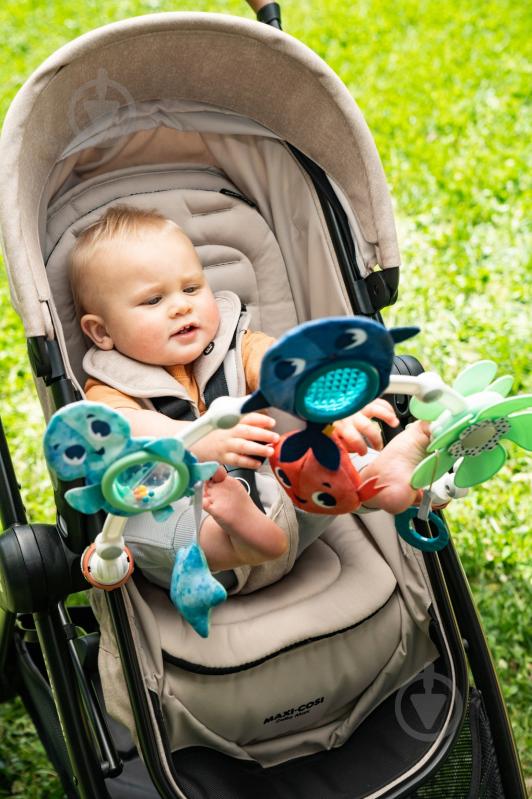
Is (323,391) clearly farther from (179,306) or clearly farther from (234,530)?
(179,306)

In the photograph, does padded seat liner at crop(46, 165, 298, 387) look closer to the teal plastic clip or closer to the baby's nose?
the baby's nose

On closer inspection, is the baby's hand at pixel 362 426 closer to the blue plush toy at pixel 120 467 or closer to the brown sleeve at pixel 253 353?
the blue plush toy at pixel 120 467

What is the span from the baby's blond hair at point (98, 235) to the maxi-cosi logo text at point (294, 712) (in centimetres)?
80

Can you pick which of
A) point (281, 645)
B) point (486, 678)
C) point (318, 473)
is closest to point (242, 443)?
point (318, 473)

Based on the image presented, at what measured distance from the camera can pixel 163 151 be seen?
1956 millimetres

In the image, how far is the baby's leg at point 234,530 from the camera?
1.40 m

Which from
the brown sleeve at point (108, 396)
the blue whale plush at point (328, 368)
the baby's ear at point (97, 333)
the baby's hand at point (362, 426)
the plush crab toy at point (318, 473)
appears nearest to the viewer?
the blue whale plush at point (328, 368)

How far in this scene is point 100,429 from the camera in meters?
1.09

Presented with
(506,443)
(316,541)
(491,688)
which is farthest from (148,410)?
(506,443)

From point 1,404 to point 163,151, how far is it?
124cm

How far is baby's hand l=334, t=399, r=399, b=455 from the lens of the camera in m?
1.32

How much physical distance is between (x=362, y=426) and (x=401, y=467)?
82 mm

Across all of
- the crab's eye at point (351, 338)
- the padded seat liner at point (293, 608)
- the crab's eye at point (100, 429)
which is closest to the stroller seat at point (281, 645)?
the padded seat liner at point (293, 608)

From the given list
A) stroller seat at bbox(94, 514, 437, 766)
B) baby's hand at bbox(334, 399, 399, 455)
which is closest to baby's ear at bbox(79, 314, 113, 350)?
stroller seat at bbox(94, 514, 437, 766)
